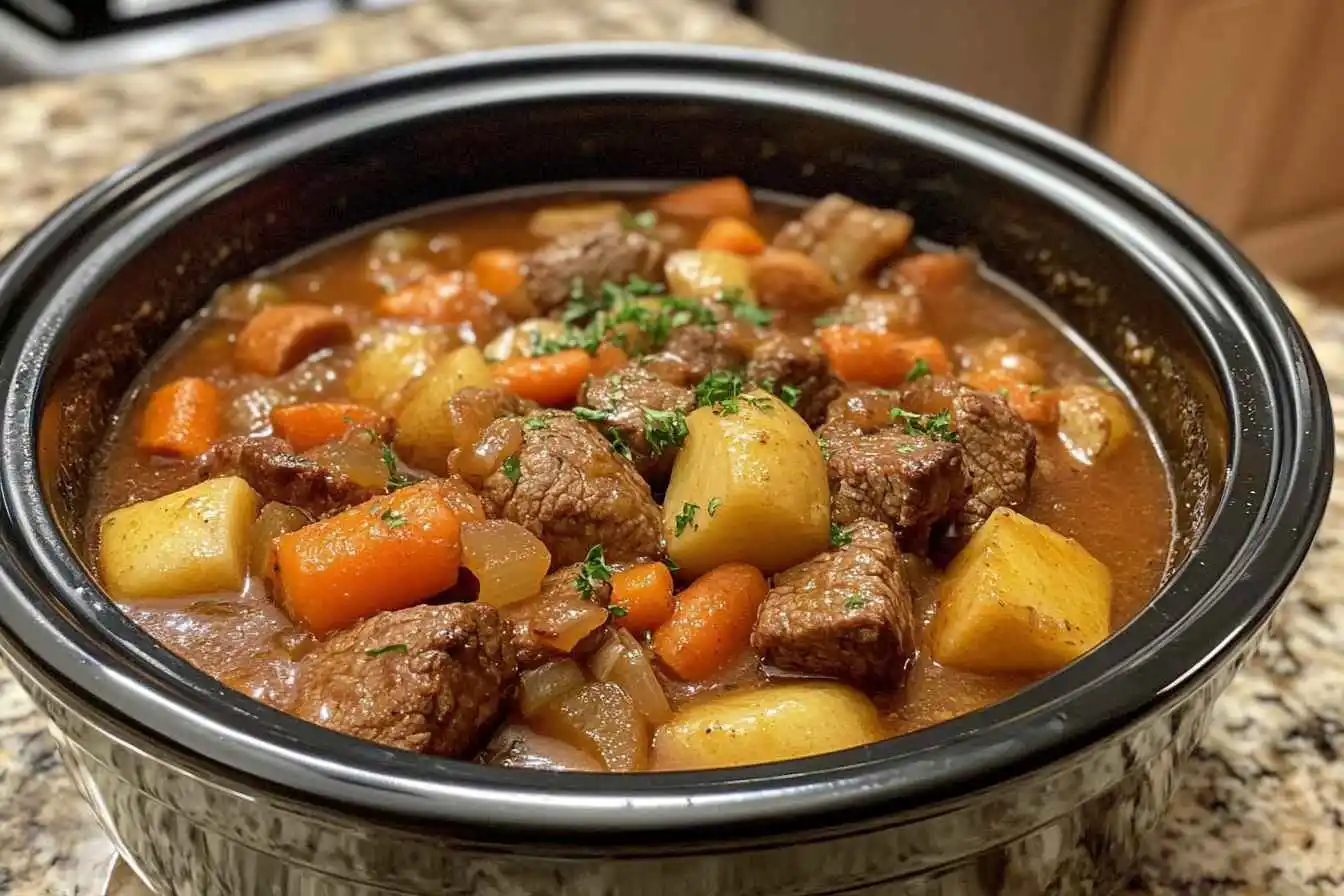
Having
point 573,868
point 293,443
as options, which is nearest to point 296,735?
point 573,868

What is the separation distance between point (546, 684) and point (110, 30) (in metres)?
3.28

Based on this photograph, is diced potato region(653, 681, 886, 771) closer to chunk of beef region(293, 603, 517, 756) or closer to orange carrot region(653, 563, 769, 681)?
orange carrot region(653, 563, 769, 681)

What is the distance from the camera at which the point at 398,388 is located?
240cm

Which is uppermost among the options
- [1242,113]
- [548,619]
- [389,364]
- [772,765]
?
[772,765]

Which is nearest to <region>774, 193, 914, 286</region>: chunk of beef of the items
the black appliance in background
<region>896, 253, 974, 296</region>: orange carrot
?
<region>896, 253, 974, 296</region>: orange carrot

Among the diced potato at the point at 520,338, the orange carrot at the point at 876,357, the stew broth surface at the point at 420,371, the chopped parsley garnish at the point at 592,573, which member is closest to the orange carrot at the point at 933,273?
the stew broth surface at the point at 420,371

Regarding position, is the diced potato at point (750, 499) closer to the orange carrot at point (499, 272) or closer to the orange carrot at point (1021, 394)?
the orange carrot at point (1021, 394)

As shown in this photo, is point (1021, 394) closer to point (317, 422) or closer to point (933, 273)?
point (933, 273)

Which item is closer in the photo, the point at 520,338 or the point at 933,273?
the point at 520,338

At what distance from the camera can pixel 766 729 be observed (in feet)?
5.35

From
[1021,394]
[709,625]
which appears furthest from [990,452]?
[709,625]

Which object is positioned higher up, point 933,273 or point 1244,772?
point 933,273

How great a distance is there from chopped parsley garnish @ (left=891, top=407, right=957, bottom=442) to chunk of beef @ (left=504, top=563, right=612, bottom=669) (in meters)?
0.61

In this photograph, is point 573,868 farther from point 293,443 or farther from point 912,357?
point 912,357
